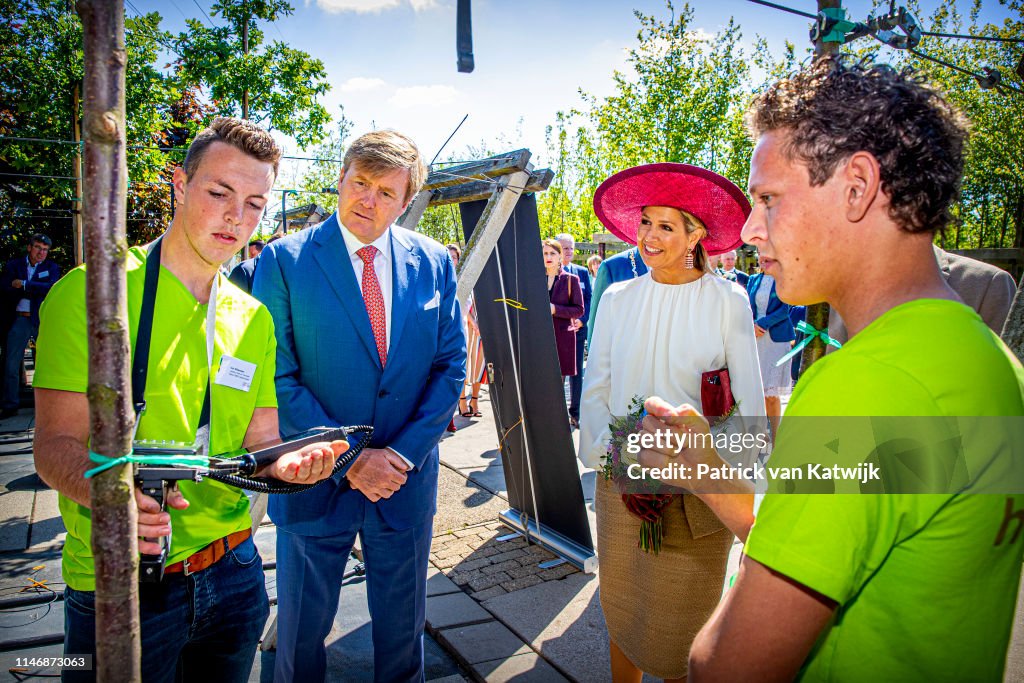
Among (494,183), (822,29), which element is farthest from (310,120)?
(494,183)

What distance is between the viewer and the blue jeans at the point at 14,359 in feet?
28.6

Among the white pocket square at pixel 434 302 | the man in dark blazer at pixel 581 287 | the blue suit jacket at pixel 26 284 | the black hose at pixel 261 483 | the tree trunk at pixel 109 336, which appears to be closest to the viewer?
the tree trunk at pixel 109 336

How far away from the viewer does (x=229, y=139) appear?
1.84m

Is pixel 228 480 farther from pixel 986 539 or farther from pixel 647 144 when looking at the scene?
pixel 647 144

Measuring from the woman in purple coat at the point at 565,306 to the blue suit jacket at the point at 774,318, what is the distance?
2.12 meters

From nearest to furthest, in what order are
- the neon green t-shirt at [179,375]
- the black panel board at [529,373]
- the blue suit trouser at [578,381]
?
the neon green t-shirt at [179,375] → the black panel board at [529,373] → the blue suit trouser at [578,381]

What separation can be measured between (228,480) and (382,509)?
127cm

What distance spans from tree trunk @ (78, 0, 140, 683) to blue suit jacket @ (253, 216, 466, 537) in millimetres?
1410

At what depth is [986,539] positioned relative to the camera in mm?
907

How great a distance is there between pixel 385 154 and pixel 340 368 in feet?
2.96

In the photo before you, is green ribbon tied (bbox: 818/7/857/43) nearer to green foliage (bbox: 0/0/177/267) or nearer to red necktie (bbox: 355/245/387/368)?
red necktie (bbox: 355/245/387/368)

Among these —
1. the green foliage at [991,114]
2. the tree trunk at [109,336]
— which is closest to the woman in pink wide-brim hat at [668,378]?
the tree trunk at [109,336]

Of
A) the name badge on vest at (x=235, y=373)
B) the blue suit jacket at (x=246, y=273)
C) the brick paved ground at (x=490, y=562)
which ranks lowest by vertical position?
the brick paved ground at (x=490, y=562)

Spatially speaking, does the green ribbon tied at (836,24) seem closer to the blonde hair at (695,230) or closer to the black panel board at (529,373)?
the black panel board at (529,373)
